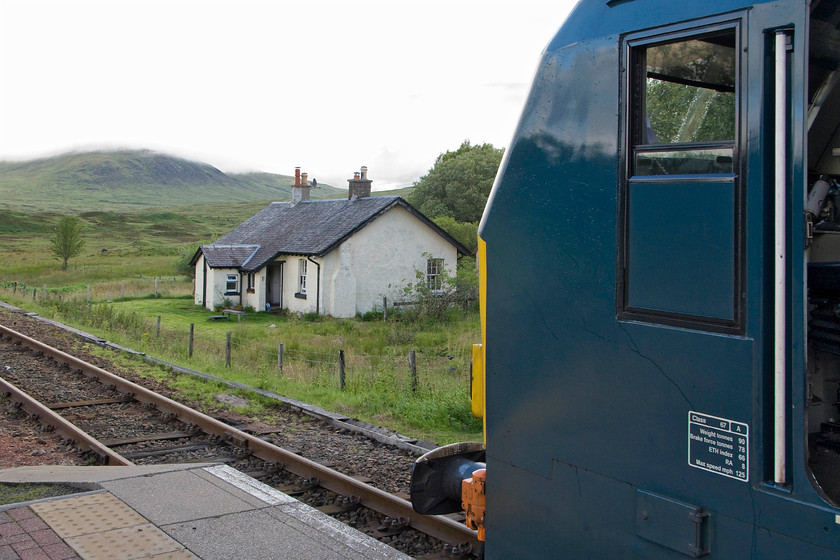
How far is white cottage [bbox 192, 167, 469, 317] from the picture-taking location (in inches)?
1198

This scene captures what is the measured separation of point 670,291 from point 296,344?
19.6 metres

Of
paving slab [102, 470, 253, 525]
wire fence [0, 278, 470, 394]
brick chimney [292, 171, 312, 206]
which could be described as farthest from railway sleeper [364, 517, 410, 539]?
brick chimney [292, 171, 312, 206]

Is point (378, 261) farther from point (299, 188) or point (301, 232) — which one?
point (299, 188)

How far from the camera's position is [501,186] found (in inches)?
139

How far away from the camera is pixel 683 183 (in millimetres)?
2658

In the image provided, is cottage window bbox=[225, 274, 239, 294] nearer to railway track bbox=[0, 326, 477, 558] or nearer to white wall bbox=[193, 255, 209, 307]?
white wall bbox=[193, 255, 209, 307]

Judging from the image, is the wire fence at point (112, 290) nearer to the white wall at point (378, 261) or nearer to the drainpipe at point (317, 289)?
the drainpipe at point (317, 289)

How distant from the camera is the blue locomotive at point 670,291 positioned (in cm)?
243

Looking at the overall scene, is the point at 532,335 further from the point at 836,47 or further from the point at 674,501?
the point at 836,47

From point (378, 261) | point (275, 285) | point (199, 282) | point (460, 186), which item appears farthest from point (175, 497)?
point (460, 186)

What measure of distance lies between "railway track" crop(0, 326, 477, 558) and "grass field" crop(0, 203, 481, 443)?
142 cm

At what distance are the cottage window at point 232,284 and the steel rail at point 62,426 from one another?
2142 centimetres

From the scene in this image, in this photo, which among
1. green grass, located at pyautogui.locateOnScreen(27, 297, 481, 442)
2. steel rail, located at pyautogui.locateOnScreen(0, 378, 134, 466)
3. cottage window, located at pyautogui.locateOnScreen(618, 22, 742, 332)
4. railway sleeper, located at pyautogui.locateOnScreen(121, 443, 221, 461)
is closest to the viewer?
cottage window, located at pyautogui.locateOnScreen(618, 22, 742, 332)

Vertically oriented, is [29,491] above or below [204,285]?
below
